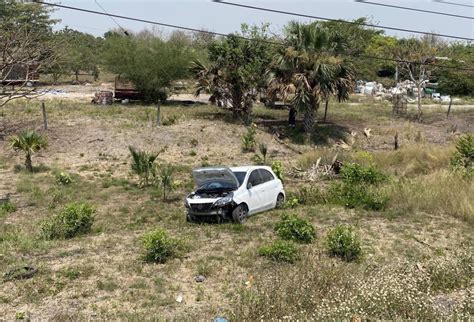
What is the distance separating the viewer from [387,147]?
26.3m

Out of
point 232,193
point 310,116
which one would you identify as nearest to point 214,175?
point 232,193

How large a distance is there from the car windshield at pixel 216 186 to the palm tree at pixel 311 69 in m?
12.1

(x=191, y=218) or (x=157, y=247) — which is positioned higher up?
(x=157, y=247)

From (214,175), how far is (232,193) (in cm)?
105

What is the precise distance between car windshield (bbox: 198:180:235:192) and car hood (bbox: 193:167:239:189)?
8 centimetres

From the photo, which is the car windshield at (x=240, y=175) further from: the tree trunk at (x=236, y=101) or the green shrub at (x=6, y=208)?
the tree trunk at (x=236, y=101)

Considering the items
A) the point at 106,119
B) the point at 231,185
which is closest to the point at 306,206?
the point at 231,185

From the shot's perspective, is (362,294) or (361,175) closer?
(362,294)

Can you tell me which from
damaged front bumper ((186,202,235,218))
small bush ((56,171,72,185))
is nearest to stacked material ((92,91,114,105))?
small bush ((56,171,72,185))

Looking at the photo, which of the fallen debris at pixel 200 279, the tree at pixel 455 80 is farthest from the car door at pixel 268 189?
the tree at pixel 455 80

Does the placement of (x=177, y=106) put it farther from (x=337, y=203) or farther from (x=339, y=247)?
(x=339, y=247)

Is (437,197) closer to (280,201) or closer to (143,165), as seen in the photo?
(280,201)

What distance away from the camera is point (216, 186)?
1470cm

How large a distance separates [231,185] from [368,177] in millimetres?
5216
